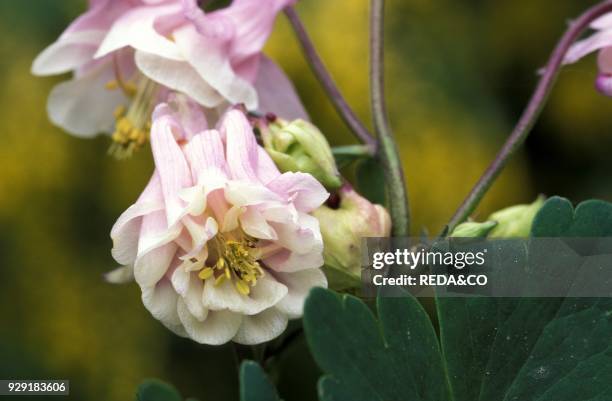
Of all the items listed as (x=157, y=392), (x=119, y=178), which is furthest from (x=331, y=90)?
(x=119, y=178)

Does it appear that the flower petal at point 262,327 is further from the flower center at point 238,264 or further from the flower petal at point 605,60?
the flower petal at point 605,60

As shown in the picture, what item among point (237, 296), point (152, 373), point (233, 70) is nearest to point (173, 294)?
point (237, 296)

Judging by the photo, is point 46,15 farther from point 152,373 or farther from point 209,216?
point 209,216

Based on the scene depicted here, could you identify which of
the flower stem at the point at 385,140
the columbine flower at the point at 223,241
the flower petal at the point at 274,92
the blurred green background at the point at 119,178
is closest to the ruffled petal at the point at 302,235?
the columbine flower at the point at 223,241

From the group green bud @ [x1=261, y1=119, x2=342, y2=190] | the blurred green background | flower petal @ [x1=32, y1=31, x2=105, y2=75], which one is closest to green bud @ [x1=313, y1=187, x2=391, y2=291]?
green bud @ [x1=261, y1=119, x2=342, y2=190]

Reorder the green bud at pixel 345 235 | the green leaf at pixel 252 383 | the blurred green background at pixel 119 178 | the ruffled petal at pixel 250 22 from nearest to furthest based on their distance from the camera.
→ 1. the green leaf at pixel 252 383
2. the green bud at pixel 345 235
3. the ruffled petal at pixel 250 22
4. the blurred green background at pixel 119 178

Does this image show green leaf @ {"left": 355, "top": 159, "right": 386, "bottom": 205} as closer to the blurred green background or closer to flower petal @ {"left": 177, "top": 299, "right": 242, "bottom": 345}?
flower petal @ {"left": 177, "top": 299, "right": 242, "bottom": 345}
